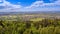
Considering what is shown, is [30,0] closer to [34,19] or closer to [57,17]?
[34,19]

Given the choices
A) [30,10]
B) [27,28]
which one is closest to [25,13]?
[30,10]

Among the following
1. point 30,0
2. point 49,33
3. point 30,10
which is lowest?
point 49,33

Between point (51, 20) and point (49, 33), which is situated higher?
point (51, 20)

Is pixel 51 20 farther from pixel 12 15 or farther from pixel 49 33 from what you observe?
pixel 12 15

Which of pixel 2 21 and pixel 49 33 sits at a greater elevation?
pixel 2 21

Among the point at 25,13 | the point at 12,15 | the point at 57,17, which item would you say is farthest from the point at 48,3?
the point at 12,15

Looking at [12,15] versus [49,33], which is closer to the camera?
[49,33]
